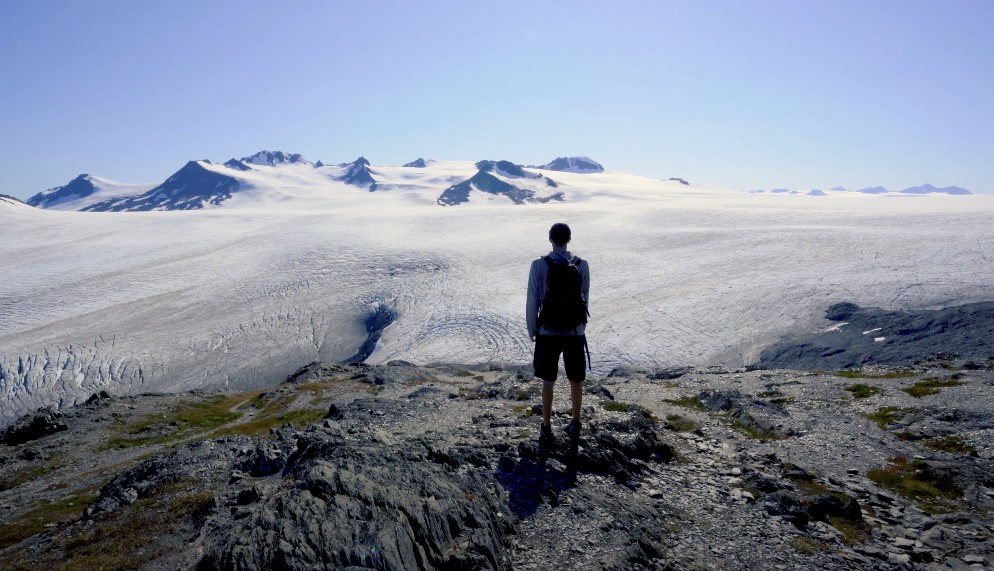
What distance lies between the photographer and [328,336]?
6084 cm

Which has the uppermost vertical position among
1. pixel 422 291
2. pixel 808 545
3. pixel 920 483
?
pixel 808 545

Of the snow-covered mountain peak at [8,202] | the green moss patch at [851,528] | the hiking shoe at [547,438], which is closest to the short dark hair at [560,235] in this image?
the hiking shoe at [547,438]

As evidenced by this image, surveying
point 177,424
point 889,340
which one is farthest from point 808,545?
point 889,340

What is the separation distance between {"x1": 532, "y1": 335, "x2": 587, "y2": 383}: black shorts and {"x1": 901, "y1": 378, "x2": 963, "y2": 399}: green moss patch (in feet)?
66.3

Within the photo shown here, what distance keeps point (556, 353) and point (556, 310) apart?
0.97 meters

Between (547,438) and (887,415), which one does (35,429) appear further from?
(887,415)

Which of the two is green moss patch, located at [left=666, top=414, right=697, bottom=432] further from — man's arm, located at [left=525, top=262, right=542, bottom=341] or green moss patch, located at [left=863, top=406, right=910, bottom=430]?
man's arm, located at [left=525, top=262, right=542, bottom=341]

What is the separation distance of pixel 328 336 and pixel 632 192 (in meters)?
150

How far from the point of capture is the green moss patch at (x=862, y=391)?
929 inches

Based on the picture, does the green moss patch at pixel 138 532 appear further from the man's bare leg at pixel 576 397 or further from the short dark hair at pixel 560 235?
the short dark hair at pixel 560 235

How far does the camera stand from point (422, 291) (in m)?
67.5

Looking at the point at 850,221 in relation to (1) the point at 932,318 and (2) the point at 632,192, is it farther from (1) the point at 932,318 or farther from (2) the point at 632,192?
(2) the point at 632,192

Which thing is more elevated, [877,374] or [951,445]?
[951,445]

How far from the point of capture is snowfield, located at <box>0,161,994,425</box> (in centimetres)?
5250
